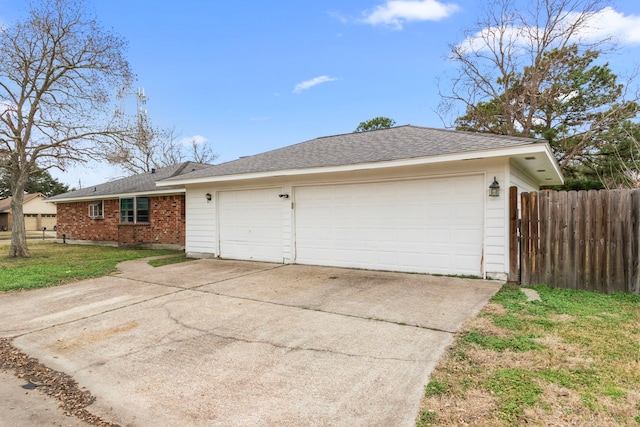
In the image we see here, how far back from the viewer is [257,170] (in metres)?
9.09

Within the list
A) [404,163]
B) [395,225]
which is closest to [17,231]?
[395,225]

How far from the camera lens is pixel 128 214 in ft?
50.1

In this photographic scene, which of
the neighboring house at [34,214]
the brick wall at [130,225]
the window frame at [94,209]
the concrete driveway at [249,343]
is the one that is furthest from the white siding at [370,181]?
the neighboring house at [34,214]

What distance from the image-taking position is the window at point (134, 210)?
14789 mm

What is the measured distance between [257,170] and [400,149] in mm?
3646

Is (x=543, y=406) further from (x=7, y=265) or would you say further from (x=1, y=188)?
(x=1, y=188)

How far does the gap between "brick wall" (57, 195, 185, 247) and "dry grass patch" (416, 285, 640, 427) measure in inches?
481

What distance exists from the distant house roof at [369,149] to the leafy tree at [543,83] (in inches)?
403

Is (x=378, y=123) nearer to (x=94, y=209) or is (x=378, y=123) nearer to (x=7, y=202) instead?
(x=94, y=209)

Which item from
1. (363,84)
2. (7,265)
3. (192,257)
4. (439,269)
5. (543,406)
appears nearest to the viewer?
(543,406)

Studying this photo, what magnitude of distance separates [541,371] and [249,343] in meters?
2.80

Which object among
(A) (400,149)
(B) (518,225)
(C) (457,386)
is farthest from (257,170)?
(C) (457,386)

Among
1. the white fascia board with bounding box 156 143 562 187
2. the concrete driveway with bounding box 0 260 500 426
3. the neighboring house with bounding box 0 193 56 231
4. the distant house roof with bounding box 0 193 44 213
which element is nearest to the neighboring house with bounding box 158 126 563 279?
the white fascia board with bounding box 156 143 562 187

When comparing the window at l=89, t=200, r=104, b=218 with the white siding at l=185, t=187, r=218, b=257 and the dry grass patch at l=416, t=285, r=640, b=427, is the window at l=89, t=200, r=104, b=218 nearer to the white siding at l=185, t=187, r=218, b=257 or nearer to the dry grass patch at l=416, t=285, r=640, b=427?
the white siding at l=185, t=187, r=218, b=257
